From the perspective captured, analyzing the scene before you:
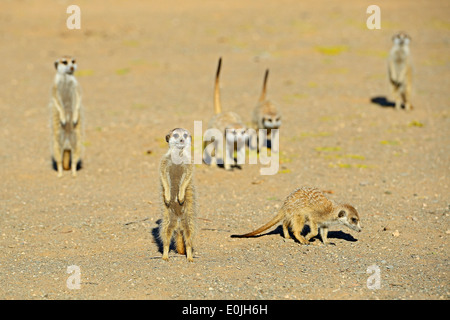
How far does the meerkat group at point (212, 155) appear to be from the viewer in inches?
227

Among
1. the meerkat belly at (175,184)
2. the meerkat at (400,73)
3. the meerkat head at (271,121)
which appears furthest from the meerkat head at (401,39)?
the meerkat belly at (175,184)

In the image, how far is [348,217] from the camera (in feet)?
20.6

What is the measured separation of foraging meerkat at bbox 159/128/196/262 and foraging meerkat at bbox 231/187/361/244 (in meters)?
0.71

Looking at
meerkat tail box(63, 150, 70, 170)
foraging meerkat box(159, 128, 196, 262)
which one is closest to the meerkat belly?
foraging meerkat box(159, 128, 196, 262)

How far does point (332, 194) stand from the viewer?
8.08 metres

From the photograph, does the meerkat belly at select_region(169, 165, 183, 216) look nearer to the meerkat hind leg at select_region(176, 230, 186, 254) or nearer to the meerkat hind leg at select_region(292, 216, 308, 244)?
the meerkat hind leg at select_region(176, 230, 186, 254)

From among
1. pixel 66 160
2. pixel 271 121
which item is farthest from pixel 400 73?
pixel 66 160

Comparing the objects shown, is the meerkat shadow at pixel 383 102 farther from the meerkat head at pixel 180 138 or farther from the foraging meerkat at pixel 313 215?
the meerkat head at pixel 180 138

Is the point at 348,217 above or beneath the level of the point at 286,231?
above

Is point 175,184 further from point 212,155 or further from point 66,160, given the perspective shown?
point 212,155

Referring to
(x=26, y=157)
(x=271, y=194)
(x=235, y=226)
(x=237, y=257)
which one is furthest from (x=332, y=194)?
(x=26, y=157)

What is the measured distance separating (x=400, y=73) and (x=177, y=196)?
843cm

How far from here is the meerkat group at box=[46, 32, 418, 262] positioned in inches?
227
